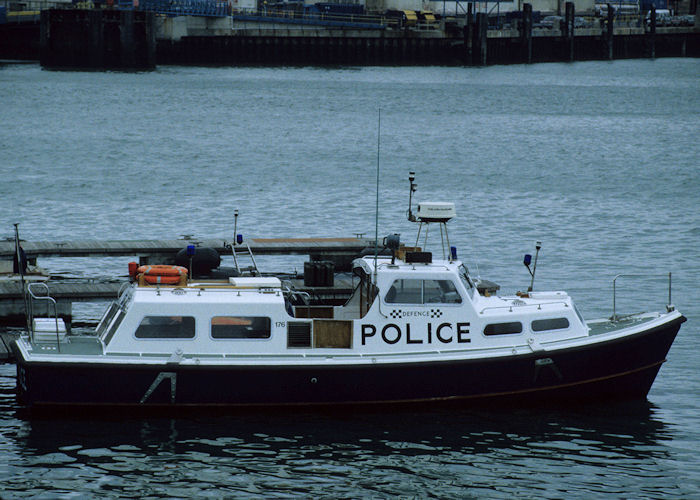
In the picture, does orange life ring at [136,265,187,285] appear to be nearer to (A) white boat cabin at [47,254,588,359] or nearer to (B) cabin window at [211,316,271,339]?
(A) white boat cabin at [47,254,588,359]

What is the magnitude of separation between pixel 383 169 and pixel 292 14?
7618 cm

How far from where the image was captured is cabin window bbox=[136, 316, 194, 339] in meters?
17.3

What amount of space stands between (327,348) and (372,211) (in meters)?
23.7

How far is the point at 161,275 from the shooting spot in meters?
18.1

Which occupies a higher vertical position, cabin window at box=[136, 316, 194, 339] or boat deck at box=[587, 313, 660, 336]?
cabin window at box=[136, 316, 194, 339]

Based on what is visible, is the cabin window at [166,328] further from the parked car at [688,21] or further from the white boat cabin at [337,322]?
the parked car at [688,21]

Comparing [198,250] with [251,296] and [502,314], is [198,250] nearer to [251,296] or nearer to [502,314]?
[251,296]

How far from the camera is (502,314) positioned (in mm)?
17828

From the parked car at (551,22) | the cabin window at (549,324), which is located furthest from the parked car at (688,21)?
the cabin window at (549,324)

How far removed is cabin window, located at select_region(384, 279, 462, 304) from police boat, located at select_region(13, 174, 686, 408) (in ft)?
0.05

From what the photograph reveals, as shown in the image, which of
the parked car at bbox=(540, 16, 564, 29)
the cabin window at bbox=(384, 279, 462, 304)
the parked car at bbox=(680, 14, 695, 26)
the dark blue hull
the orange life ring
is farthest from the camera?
the parked car at bbox=(680, 14, 695, 26)

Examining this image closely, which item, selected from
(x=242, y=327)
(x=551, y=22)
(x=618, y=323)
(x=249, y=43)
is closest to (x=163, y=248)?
(x=242, y=327)

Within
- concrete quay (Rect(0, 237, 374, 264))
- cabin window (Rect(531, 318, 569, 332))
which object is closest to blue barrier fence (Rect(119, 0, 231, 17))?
concrete quay (Rect(0, 237, 374, 264))

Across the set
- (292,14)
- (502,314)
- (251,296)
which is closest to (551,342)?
(502,314)
